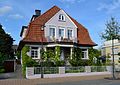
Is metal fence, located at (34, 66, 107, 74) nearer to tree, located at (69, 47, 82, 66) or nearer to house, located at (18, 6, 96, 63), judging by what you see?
tree, located at (69, 47, 82, 66)

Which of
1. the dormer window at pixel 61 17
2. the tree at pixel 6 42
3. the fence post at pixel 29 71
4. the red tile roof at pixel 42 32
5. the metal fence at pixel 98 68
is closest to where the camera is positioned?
the fence post at pixel 29 71

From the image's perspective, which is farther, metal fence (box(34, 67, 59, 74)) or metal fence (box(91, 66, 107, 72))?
metal fence (box(91, 66, 107, 72))

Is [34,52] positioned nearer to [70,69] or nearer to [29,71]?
[70,69]

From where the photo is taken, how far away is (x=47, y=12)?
38781 mm

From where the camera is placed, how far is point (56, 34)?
36.6m

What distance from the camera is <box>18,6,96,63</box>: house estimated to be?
35.1 meters

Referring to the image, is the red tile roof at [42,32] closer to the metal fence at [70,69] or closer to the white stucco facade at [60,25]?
the white stucco facade at [60,25]

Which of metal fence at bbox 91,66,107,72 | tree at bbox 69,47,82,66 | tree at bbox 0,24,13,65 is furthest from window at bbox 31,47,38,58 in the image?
tree at bbox 0,24,13,65

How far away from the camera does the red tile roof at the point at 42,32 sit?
1380 inches

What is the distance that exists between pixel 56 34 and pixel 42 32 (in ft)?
6.85

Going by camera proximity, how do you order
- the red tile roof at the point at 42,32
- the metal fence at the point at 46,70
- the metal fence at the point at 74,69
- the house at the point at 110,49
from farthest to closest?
the house at the point at 110,49
the red tile roof at the point at 42,32
the metal fence at the point at 74,69
the metal fence at the point at 46,70

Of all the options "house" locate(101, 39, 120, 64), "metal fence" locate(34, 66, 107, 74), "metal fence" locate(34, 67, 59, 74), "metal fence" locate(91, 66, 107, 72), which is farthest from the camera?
"house" locate(101, 39, 120, 64)

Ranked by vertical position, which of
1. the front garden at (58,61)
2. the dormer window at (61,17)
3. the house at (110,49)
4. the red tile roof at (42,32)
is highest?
the dormer window at (61,17)

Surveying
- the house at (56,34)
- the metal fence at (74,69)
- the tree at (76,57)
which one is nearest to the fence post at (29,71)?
the metal fence at (74,69)
